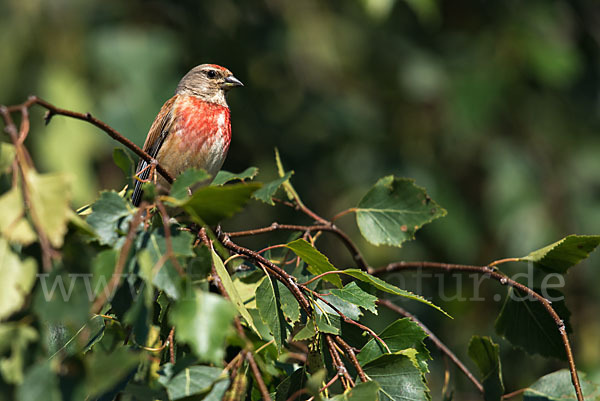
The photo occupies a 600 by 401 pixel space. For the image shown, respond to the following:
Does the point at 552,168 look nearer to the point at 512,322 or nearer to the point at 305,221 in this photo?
the point at 305,221

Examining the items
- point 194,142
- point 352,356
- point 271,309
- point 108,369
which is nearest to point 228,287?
point 271,309

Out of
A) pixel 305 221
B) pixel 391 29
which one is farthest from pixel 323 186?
pixel 391 29

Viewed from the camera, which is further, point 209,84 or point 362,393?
point 209,84

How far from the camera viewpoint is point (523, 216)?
18.4 ft

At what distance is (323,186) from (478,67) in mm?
1850

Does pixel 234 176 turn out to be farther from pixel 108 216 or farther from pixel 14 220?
pixel 14 220

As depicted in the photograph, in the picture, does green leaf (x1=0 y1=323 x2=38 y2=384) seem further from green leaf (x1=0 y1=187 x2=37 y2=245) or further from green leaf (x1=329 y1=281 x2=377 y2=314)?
green leaf (x1=329 y1=281 x2=377 y2=314)

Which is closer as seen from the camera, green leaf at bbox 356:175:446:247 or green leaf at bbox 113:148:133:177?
green leaf at bbox 113:148:133:177

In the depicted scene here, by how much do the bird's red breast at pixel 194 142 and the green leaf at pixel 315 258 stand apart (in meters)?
1.43

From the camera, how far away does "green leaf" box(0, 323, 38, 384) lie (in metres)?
1.35

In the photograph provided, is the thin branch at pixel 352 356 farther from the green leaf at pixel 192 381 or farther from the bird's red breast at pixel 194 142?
the bird's red breast at pixel 194 142

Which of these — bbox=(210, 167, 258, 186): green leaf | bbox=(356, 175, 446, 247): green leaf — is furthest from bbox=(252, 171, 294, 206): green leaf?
bbox=(356, 175, 446, 247): green leaf

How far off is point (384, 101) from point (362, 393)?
550 centimetres

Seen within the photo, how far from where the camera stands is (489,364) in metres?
2.27
